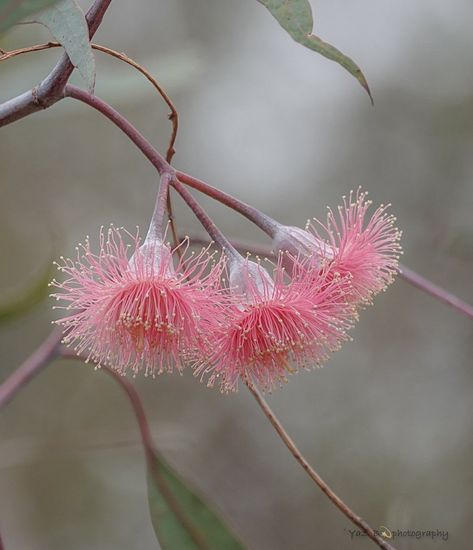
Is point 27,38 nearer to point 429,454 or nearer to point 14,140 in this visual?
point 14,140

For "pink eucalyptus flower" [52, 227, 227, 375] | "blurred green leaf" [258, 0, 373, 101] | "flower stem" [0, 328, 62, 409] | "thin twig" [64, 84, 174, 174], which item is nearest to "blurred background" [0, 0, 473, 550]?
"flower stem" [0, 328, 62, 409]

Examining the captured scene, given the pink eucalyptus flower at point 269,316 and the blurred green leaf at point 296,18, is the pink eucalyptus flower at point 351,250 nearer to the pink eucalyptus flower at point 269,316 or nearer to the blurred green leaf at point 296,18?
the pink eucalyptus flower at point 269,316

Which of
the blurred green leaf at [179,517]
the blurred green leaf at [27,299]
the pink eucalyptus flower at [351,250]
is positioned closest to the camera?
the pink eucalyptus flower at [351,250]

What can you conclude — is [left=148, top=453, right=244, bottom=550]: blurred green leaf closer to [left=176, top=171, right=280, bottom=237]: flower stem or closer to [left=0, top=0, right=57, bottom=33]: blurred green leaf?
[left=176, top=171, right=280, bottom=237]: flower stem

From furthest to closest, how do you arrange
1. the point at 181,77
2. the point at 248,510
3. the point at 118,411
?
the point at 118,411 < the point at 248,510 < the point at 181,77

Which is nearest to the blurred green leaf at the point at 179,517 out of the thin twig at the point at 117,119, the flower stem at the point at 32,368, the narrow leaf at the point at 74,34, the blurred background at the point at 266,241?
the flower stem at the point at 32,368

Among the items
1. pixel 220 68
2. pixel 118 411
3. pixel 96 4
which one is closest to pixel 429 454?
pixel 118 411
